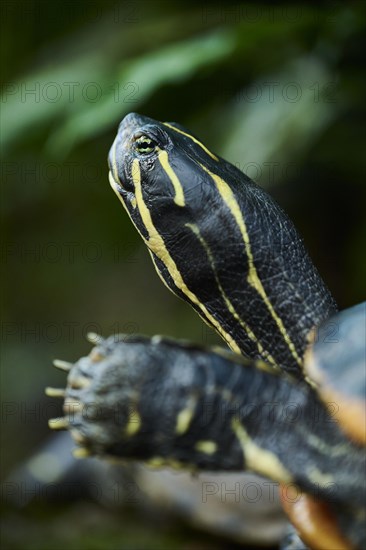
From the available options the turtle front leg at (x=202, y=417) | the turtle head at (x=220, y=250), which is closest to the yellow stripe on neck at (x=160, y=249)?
the turtle head at (x=220, y=250)

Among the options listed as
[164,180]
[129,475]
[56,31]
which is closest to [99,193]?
[56,31]

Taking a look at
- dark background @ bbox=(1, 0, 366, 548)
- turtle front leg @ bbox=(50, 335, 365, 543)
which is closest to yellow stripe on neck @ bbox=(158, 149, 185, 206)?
turtle front leg @ bbox=(50, 335, 365, 543)

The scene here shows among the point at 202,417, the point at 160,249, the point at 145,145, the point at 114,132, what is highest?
the point at 114,132

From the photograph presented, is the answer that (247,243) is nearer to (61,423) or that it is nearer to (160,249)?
(160,249)

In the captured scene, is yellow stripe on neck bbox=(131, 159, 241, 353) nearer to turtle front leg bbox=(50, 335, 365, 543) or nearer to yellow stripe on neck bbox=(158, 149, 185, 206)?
yellow stripe on neck bbox=(158, 149, 185, 206)

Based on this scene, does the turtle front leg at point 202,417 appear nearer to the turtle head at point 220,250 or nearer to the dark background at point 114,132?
the turtle head at point 220,250

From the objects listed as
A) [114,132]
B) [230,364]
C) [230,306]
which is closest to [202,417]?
[230,364]

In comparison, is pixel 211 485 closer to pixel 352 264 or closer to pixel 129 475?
pixel 129 475
